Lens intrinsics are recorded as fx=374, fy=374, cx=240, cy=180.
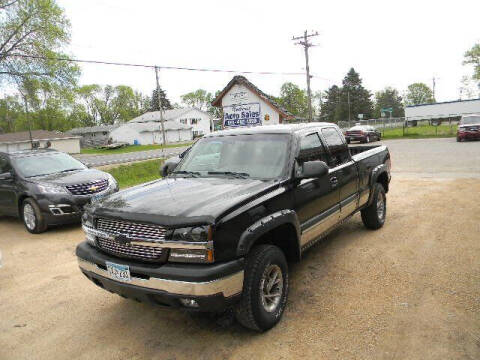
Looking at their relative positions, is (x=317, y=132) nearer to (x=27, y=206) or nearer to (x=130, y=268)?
(x=130, y=268)

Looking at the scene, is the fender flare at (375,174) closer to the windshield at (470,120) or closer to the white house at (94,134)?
the windshield at (470,120)

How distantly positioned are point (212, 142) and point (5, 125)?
317 feet

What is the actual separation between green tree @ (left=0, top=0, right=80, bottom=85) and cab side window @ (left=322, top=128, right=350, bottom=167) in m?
26.0

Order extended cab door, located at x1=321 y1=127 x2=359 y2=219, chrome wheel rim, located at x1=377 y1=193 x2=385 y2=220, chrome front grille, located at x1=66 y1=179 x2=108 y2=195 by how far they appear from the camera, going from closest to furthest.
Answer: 1. extended cab door, located at x1=321 y1=127 x2=359 y2=219
2. chrome wheel rim, located at x1=377 y1=193 x2=385 y2=220
3. chrome front grille, located at x1=66 y1=179 x2=108 y2=195

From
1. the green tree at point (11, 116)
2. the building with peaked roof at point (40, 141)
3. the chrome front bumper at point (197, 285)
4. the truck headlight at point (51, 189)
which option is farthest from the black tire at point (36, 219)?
the green tree at point (11, 116)

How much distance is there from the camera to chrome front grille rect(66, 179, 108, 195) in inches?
279

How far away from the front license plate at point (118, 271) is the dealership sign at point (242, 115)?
987 centimetres

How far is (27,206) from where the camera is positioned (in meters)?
7.29

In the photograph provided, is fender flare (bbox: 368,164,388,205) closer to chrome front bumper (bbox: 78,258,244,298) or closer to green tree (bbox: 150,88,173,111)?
chrome front bumper (bbox: 78,258,244,298)

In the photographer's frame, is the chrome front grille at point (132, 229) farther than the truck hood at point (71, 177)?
No

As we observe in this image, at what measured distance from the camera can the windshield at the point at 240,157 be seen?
394cm

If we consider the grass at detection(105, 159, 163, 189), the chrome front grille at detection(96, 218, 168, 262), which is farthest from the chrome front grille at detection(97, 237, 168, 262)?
the grass at detection(105, 159, 163, 189)

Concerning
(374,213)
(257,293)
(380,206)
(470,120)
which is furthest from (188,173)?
(470,120)

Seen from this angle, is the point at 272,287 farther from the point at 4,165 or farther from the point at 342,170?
the point at 4,165
